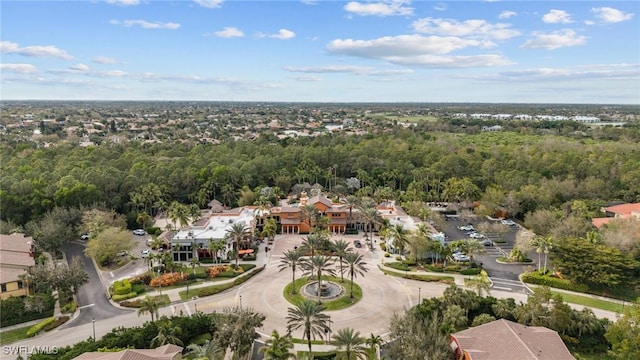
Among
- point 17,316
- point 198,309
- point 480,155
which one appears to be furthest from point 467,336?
point 480,155

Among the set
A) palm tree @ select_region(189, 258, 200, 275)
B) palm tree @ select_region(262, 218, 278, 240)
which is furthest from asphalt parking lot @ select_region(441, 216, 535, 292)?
palm tree @ select_region(189, 258, 200, 275)

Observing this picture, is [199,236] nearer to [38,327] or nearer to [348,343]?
[38,327]

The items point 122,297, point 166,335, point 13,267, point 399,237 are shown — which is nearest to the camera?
point 166,335

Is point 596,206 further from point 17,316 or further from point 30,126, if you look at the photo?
point 30,126

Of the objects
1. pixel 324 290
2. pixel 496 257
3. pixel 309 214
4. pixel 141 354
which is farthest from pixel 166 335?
pixel 496 257

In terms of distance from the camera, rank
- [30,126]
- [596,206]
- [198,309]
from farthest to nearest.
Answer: [30,126], [596,206], [198,309]

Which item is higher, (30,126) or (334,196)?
(30,126)
